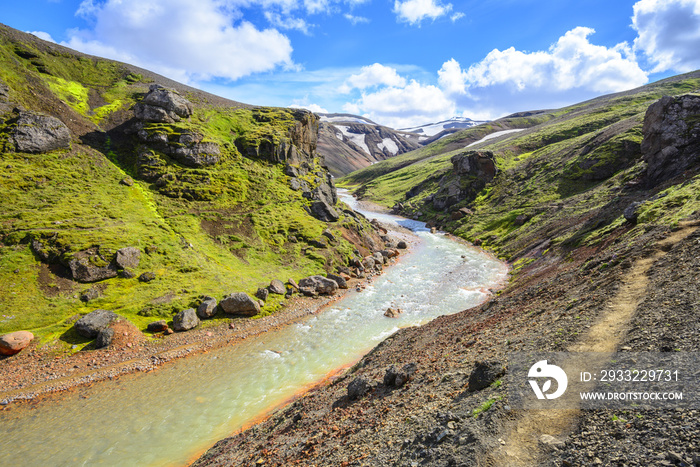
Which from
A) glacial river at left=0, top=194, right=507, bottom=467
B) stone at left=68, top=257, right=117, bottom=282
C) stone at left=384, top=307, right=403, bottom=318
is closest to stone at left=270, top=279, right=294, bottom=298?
glacial river at left=0, top=194, right=507, bottom=467

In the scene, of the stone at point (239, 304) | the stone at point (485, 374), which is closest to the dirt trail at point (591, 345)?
the stone at point (485, 374)

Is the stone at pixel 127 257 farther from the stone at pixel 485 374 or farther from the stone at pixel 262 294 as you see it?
the stone at pixel 485 374

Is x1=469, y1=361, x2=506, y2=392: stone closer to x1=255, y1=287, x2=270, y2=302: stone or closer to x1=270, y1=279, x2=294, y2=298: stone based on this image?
x1=255, y1=287, x2=270, y2=302: stone

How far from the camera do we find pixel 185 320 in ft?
100

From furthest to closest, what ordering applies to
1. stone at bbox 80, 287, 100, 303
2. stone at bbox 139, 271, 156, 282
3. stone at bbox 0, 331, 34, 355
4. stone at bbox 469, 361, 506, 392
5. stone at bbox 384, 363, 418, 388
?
stone at bbox 139, 271, 156, 282, stone at bbox 80, 287, 100, 303, stone at bbox 0, 331, 34, 355, stone at bbox 384, 363, 418, 388, stone at bbox 469, 361, 506, 392

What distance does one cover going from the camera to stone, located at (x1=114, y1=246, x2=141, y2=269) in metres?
33.4

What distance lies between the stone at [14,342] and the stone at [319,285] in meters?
25.6

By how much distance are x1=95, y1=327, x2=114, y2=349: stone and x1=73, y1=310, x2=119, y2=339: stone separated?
1.74 ft

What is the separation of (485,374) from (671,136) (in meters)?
59.7

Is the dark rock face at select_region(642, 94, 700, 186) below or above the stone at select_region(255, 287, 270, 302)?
above

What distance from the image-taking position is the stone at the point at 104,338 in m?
26.6

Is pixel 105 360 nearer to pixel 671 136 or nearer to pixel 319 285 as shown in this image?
pixel 319 285

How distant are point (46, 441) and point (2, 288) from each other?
1712 cm

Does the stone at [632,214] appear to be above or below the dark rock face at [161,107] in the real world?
below
